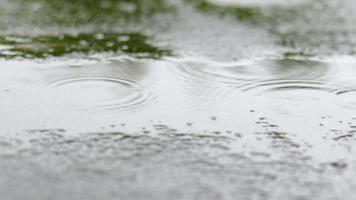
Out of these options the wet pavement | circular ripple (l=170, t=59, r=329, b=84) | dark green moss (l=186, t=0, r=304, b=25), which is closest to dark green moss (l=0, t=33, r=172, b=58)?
the wet pavement

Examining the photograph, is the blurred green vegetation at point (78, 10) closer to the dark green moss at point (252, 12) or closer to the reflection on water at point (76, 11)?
the reflection on water at point (76, 11)

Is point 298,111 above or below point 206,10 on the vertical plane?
below

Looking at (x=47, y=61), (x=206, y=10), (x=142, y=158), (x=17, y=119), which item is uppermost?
(x=206, y=10)

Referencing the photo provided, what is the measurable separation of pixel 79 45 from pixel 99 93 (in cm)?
96

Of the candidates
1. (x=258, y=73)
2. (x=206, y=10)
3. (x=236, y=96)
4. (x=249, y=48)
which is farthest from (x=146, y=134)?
(x=206, y=10)

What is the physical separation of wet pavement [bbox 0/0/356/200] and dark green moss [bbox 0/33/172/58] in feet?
0.05

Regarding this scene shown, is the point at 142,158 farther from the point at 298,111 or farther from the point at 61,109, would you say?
the point at 298,111

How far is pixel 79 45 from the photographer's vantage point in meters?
3.77

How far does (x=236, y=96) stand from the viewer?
2.94 meters

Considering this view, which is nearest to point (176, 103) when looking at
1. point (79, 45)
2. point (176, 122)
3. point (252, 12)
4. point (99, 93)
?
point (176, 122)

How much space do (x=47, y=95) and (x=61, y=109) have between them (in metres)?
0.20

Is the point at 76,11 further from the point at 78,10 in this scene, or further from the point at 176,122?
the point at 176,122

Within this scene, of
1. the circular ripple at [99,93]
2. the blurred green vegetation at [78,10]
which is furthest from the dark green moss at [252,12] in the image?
the circular ripple at [99,93]

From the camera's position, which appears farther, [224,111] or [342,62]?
[342,62]
